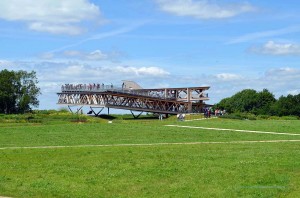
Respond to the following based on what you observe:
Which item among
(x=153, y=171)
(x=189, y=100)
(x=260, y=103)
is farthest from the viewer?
(x=260, y=103)

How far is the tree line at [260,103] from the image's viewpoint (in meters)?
110

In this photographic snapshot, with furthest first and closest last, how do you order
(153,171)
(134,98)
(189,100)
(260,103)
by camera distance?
(260,103), (189,100), (134,98), (153,171)

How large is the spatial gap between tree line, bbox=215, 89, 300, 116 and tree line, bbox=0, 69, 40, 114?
42.7 metres

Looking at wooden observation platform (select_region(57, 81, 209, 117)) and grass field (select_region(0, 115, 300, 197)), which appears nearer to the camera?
grass field (select_region(0, 115, 300, 197))

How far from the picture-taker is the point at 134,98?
82.6 metres

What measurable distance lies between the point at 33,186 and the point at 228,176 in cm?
579

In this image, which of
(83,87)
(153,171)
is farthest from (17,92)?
(153,171)

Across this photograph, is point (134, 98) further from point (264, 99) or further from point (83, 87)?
point (264, 99)

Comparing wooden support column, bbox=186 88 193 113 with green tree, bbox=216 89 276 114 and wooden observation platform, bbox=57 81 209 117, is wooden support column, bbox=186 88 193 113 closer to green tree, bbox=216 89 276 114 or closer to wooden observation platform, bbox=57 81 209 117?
wooden observation platform, bbox=57 81 209 117

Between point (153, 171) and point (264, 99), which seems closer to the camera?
point (153, 171)

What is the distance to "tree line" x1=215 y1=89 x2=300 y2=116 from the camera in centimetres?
10962

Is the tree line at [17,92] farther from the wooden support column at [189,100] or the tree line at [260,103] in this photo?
the tree line at [260,103]

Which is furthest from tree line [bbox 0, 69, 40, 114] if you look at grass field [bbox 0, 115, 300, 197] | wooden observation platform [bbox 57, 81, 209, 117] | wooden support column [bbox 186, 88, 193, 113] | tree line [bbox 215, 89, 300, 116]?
grass field [bbox 0, 115, 300, 197]

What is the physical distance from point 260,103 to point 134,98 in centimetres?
5255
